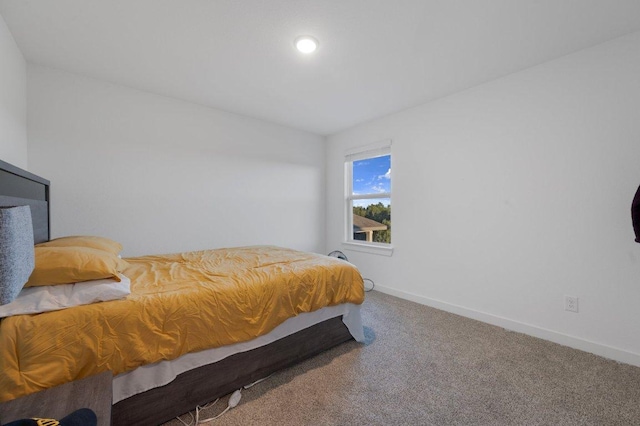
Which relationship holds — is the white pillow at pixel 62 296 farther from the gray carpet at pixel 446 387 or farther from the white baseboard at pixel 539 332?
the white baseboard at pixel 539 332

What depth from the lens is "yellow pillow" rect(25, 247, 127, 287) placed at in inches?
48.1

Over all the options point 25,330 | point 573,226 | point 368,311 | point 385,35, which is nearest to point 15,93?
point 25,330

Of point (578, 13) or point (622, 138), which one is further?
point (622, 138)

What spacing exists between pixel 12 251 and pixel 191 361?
1.08 m

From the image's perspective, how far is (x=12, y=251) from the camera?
0.60m

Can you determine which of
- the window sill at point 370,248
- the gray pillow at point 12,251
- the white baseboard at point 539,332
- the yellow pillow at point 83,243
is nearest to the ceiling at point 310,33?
the yellow pillow at point 83,243

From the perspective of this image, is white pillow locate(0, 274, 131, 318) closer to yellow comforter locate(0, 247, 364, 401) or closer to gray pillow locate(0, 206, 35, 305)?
yellow comforter locate(0, 247, 364, 401)

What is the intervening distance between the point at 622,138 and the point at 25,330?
3712mm

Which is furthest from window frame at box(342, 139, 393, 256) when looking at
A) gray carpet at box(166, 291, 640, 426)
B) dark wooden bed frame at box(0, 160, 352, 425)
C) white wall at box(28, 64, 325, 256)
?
dark wooden bed frame at box(0, 160, 352, 425)

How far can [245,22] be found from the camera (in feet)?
5.86

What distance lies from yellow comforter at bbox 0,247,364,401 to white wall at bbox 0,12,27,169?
121 centimetres

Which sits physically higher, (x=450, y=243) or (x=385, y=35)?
(x=385, y=35)

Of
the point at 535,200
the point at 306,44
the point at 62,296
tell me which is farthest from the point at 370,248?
the point at 62,296

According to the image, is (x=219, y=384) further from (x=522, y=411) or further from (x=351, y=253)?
(x=351, y=253)
